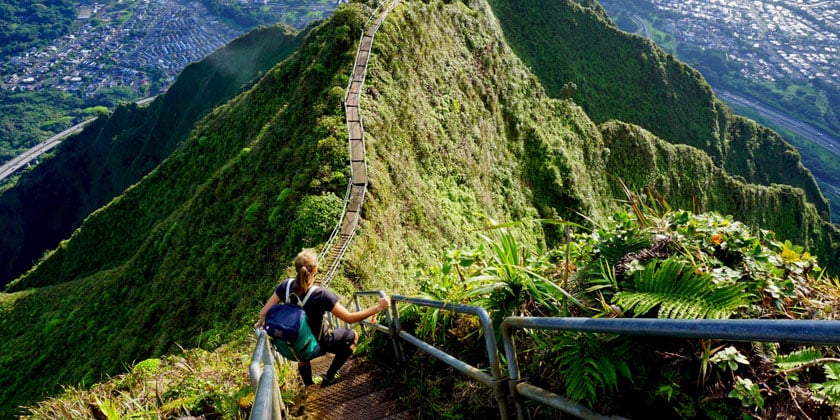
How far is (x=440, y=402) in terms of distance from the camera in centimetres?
484

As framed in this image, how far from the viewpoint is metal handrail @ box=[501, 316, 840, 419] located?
58.0 inches

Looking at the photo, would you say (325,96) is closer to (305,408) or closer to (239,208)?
(239,208)

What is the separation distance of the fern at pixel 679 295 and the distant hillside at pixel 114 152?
250 ft

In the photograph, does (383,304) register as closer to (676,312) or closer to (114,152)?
(676,312)

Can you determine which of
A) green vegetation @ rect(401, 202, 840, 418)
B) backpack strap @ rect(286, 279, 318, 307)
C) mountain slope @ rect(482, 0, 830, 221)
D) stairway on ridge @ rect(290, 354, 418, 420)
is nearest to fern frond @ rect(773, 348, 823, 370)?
green vegetation @ rect(401, 202, 840, 418)

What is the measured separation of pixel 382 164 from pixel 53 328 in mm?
19228

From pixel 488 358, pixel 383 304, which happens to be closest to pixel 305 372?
pixel 383 304

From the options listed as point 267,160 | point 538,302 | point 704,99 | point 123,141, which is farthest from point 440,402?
point 123,141

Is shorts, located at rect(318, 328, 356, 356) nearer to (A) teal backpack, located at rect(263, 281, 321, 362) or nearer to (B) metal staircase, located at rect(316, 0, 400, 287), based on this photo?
(A) teal backpack, located at rect(263, 281, 321, 362)

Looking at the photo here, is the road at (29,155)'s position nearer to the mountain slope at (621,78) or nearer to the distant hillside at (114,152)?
the distant hillside at (114,152)

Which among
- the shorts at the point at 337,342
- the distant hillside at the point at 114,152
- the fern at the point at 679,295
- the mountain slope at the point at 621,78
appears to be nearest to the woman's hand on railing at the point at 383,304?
the shorts at the point at 337,342

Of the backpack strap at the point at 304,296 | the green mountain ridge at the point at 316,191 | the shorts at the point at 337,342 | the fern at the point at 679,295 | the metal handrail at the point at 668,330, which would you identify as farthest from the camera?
the green mountain ridge at the point at 316,191

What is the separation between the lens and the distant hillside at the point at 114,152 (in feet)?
266

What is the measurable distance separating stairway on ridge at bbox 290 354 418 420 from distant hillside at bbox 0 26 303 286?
73639 mm
